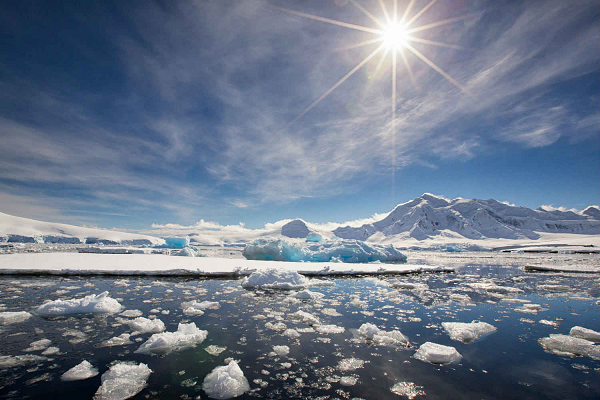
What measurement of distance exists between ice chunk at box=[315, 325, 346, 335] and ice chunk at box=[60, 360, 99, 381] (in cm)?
424

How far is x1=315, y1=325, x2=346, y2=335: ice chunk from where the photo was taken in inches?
236

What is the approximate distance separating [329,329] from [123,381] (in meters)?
4.12

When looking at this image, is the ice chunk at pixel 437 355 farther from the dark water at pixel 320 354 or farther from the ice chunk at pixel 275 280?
the ice chunk at pixel 275 280

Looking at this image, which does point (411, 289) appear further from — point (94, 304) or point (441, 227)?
point (441, 227)

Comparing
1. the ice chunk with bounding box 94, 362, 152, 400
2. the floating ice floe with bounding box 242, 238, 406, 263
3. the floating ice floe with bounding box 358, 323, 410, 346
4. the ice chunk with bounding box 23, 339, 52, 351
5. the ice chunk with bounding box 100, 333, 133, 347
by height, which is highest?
the floating ice floe with bounding box 242, 238, 406, 263

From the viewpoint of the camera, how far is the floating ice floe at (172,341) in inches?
184

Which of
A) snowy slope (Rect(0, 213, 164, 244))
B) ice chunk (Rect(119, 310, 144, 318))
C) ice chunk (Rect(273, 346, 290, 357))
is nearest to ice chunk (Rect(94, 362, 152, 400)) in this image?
ice chunk (Rect(273, 346, 290, 357))

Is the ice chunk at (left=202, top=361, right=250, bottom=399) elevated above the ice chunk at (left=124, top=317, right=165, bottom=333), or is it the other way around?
the ice chunk at (left=124, top=317, right=165, bottom=333)

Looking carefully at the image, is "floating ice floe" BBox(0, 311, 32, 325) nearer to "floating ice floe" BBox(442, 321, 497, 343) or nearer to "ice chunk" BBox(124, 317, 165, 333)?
"ice chunk" BBox(124, 317, 165, 333)

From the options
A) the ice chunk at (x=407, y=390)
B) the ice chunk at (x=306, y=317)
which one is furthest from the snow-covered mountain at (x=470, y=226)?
the ice chunk at (x=407, y=390)

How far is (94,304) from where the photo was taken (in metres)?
6.96

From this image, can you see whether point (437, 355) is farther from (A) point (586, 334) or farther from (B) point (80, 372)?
(B) point (80, 372)

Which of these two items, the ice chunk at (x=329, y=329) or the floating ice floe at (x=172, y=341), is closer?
the floating ice floe at (x=172, y=341)

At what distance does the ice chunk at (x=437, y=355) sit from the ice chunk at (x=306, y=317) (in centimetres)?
260
